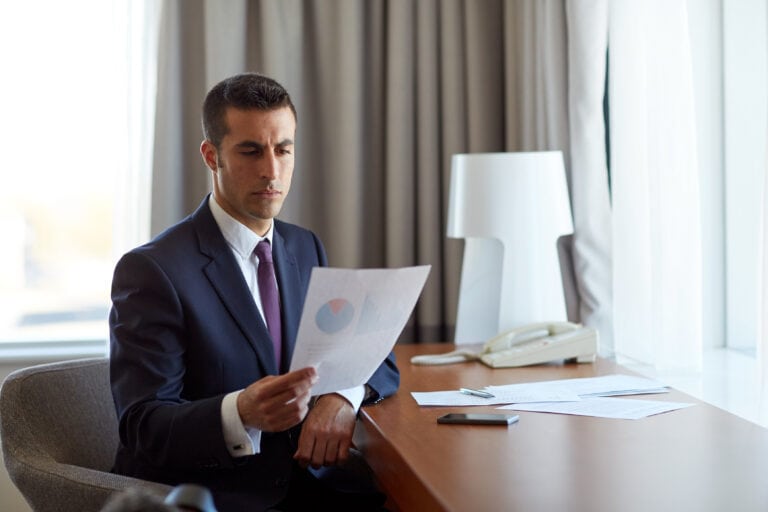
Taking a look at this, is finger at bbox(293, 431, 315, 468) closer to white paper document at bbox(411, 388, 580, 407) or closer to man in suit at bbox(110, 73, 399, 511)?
man in suit at bbox(110, 73, 399, 511)

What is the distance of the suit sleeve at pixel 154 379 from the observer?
1712mm

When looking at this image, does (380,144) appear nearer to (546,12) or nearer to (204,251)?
(546,12)

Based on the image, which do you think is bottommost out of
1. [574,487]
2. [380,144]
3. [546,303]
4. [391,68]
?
[574,487]

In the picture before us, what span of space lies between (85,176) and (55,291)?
461 mm

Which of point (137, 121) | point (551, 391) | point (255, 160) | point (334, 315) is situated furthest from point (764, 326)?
point (137, 121)

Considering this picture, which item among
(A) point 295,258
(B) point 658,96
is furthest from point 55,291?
(B) point 658,96

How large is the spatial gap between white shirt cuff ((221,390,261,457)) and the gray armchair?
0.14 m

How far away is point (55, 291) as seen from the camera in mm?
3521

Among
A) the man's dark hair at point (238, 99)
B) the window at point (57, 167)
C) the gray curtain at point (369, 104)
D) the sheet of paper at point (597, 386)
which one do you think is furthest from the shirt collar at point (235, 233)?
the window at point (57, 167)

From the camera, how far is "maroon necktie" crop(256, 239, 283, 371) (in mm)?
2018

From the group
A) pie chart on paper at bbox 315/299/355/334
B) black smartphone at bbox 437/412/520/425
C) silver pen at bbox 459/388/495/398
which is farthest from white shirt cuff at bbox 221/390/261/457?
silver pen at bbox 459/388/495/398

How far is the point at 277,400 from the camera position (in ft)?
5.38

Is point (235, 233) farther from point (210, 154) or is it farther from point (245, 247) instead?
point (210, 154)

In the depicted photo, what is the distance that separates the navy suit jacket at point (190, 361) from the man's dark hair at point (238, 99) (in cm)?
18
